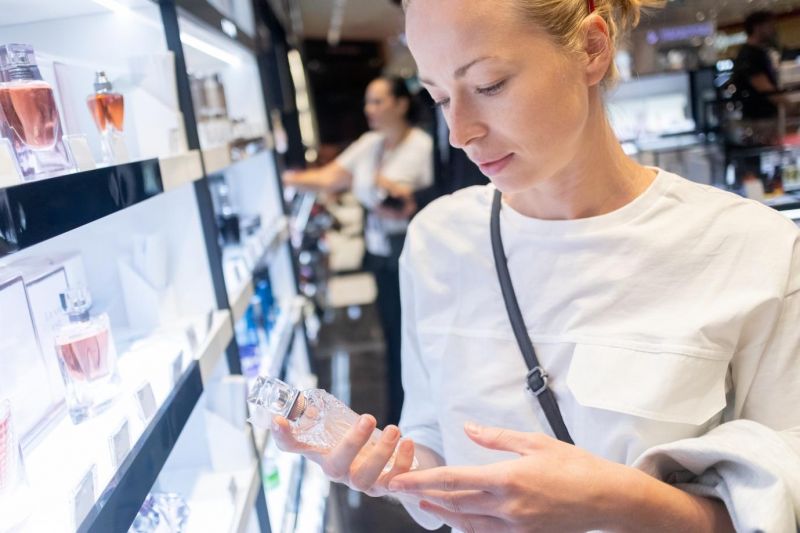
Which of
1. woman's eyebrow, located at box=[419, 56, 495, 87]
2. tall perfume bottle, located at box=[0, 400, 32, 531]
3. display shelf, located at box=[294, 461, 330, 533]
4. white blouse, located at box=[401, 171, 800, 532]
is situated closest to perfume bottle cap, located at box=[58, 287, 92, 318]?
tall perfume bottle, located at box=[0, 400, 32, 531]

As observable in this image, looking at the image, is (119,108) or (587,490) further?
(119,108)

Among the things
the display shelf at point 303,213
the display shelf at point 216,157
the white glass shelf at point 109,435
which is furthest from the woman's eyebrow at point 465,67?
the display shelf at point 303,213

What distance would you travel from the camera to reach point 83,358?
0.96m

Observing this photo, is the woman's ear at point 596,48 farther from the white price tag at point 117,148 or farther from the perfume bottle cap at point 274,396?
the white price tag at point 117,148

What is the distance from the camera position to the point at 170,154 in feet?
4.15

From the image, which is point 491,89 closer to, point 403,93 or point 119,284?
point 119,284

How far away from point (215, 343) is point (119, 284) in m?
0.24

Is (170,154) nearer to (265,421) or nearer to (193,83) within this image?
(193,83)

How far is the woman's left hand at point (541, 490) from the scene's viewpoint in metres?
0.69

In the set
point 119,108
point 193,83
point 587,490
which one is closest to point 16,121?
point 119,108

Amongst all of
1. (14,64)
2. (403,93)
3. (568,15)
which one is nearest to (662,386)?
(568,15)

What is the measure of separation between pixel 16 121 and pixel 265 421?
48 cm

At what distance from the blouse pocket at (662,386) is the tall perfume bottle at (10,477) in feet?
2.27

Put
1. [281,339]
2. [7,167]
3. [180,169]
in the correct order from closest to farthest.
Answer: [7,167], [180,169], [281,339]
